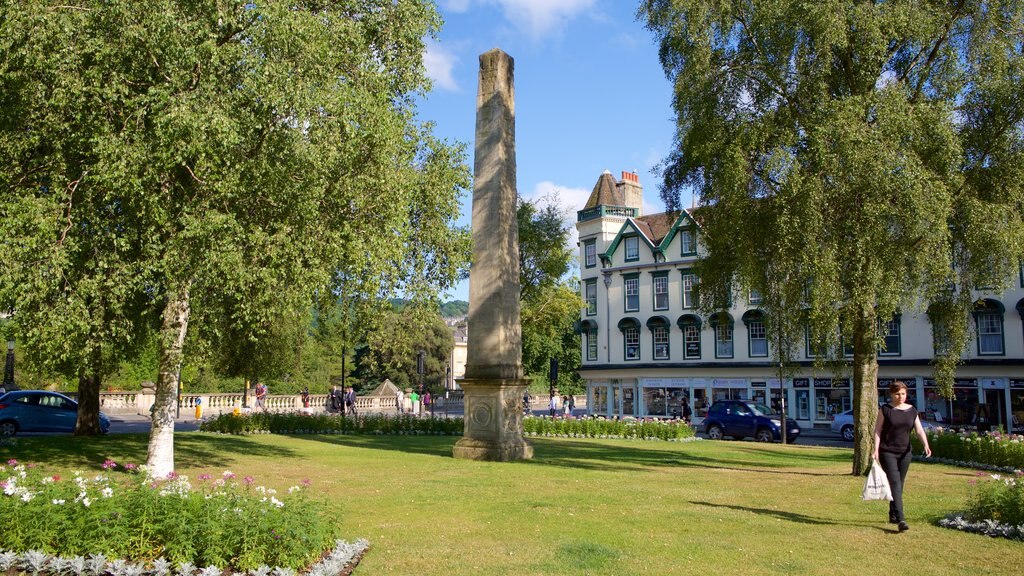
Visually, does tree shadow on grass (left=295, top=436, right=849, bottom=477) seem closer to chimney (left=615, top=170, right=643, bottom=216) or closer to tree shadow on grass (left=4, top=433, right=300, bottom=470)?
tree shadow on grass (left=4, top=433, right=300, bottom=470)

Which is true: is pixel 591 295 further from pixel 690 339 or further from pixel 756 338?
pixel 756 338

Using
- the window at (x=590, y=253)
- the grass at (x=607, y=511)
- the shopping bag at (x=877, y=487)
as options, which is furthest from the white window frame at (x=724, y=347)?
Result: the shopping bag at (x=877, y=487)

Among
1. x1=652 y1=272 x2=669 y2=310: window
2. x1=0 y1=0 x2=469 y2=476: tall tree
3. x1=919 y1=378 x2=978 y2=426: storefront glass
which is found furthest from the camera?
x1=652 y1=272 x2=669 y2=310: window

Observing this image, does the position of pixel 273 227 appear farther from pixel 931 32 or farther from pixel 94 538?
pixel 931 32

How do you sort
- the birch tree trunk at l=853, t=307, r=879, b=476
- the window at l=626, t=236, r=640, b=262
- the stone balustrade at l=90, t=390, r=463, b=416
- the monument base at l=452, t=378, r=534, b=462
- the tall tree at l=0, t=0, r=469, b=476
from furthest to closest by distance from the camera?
1. the window at l=626, t=236, r=640, b=262
2. the stone balustrade at l=90, t=390, r=463, b=416
3. the monument base at l=452, t=378, r=534, b=462
4. the birch tree trunk at l=853, t=307, r=879, b=476
5. the tall tree at l=0, t=0, r=469, b=476

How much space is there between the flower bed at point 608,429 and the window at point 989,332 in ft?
57.4

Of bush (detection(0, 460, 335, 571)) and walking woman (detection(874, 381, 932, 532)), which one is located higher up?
walking woman (detection(874, 381, 932, 532))

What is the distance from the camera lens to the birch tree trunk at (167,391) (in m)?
13.5

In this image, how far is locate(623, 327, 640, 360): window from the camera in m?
51.0

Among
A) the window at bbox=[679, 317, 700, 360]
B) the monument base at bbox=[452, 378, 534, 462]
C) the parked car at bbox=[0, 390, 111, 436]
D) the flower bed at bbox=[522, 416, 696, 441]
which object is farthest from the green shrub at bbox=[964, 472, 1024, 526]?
the window at bbox=[679, 317, 700, 360]

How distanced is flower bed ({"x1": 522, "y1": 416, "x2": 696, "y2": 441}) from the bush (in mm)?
21829

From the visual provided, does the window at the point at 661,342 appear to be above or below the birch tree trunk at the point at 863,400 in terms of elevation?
above

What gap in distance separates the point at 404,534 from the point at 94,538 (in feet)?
10.9

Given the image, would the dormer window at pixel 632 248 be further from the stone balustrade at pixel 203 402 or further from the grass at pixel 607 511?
the grass at pixel 607 511
